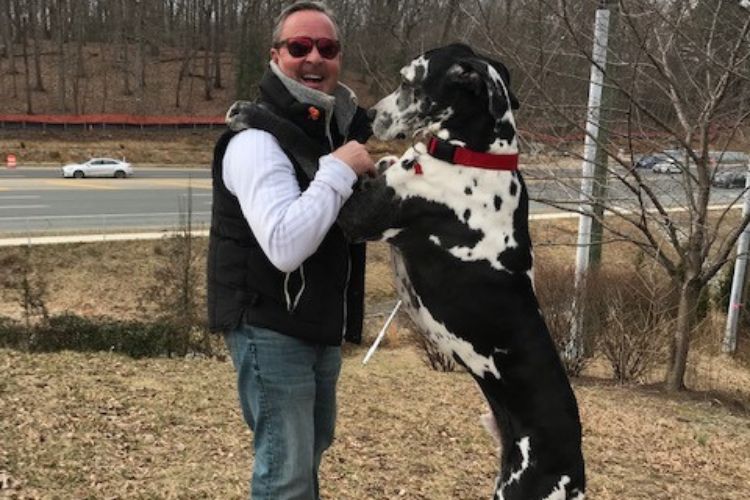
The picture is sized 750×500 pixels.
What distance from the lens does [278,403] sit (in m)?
2.28

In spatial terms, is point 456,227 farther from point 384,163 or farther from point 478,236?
point 384,163

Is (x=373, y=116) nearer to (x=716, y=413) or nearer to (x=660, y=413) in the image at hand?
(x=660, y=413)

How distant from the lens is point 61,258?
15.0 metres

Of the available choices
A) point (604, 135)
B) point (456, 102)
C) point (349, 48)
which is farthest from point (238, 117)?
point (349, 48)

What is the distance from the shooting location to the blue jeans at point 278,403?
2264 mm

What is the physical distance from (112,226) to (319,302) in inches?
653

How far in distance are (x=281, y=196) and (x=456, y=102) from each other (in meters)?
0.63

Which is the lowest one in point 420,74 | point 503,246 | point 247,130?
point 503,246

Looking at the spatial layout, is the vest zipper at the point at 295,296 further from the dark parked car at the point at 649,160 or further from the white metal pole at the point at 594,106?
the dark parked car at the point at 649,160

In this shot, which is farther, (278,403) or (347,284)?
(347,284)

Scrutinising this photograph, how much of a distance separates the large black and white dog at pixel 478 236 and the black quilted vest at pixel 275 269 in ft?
0.44

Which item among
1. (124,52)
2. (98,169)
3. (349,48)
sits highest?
(124,52)

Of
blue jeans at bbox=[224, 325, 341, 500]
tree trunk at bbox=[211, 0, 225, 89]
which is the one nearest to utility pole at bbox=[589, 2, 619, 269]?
blue jeans at bbox=[224, 325, 341, 500]

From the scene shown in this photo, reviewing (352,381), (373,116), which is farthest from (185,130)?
(373,116)
